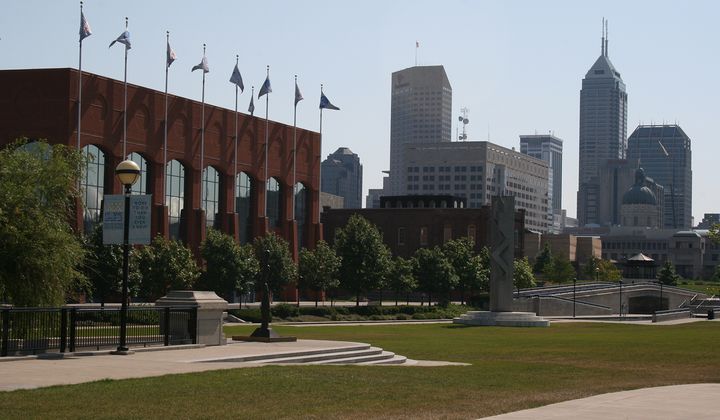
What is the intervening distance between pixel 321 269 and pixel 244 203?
15.8 metres

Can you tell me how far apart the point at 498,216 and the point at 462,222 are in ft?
212

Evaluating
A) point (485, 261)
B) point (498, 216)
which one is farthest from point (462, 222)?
point (498, 216)

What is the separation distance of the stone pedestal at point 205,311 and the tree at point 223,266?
50.5 meters

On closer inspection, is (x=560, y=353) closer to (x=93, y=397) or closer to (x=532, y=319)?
(x=93, y=397)

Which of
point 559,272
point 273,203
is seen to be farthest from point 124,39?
point 559,272

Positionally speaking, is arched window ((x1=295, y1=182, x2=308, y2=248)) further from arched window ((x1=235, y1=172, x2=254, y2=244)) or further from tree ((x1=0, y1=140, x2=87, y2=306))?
tree ((x1=0, y1=140, x2=87, y2=306))

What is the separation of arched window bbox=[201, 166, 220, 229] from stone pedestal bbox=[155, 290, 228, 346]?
6782 cm

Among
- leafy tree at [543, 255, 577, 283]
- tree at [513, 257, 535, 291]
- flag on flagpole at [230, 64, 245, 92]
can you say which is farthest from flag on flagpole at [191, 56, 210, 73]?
leafy tree at [543, 255, 577, 283]

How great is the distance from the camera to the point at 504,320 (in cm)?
7431

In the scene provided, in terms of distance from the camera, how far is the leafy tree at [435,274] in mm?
105062

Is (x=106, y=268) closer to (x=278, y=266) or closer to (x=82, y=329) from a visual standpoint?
(x=278, y=266)

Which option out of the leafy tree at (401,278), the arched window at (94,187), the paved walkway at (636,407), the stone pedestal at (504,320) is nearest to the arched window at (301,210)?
the leafy tree at (401,278)

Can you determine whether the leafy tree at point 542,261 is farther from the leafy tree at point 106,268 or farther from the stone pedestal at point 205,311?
the stone pedestal at point 205,311

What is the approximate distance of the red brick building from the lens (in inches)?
3273
